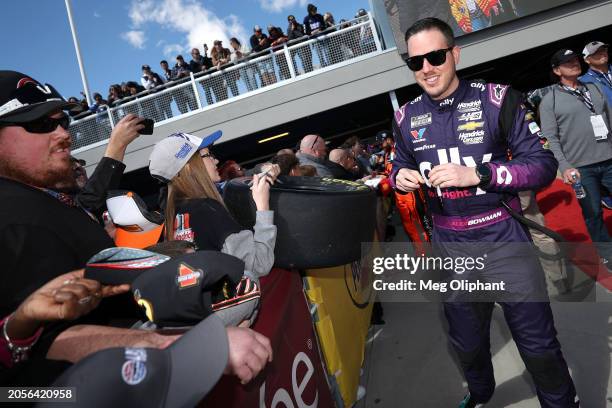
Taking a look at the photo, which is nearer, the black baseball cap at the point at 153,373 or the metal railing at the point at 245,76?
the black baseball cap at the point at 153,373

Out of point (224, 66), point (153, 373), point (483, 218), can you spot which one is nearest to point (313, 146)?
point (483, 218)

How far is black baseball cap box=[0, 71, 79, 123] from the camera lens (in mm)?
1303

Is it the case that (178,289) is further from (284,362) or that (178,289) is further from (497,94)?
(497,94)

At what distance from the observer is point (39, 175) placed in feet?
4.54

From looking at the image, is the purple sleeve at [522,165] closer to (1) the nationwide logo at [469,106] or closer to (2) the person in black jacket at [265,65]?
(1) the nationwide logo at [469,106]

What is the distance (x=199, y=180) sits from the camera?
2184 millimetres

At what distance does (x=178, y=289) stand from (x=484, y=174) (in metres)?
1.57

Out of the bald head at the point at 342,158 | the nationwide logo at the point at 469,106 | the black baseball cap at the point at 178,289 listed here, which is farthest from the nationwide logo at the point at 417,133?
the bald head at the point at 342,158

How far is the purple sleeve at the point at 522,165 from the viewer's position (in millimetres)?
1896

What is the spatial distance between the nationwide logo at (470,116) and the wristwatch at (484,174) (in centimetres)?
32

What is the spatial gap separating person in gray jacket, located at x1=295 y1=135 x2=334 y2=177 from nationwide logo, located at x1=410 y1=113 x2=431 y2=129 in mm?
2322

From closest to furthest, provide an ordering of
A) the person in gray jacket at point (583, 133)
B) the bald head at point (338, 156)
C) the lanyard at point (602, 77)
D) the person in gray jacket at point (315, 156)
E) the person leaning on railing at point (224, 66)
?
the person in gray jacket at point (583, 133)
the lanyard at point (602, 77)
the person in gray jacket at point (315, 156)
the bald head at point (338, 156)
the person leaning on railing at point (224, 66)

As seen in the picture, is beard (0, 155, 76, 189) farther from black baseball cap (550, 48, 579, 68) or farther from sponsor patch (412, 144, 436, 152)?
black baseball cap (550, 48, 579, 68)

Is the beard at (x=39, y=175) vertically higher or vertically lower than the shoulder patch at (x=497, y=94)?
higher
